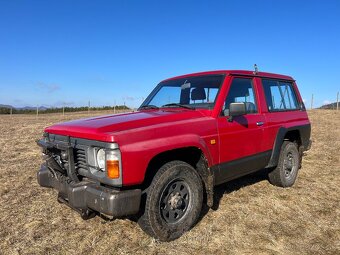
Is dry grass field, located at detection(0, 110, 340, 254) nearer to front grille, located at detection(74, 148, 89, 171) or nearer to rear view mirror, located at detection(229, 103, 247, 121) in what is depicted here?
front grille, located at detection(74, 148, 89, 171)

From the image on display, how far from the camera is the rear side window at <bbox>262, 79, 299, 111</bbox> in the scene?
18.6 feet

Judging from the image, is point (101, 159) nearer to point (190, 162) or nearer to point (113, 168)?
point (113, 168)

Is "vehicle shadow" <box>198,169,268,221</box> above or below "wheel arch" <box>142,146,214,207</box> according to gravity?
below

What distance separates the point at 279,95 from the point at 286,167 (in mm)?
1321

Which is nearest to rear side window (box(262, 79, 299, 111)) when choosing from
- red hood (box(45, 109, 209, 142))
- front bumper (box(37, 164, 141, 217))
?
red hood (box(45, 109, 209, 142))

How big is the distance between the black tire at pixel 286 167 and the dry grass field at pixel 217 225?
0.47 feet

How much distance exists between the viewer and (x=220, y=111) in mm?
4559

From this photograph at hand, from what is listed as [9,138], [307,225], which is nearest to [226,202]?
[307,225]

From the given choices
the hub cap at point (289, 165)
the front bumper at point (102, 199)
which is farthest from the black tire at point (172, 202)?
the hub cap at point (289, 165)

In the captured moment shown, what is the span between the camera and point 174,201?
3984 mm

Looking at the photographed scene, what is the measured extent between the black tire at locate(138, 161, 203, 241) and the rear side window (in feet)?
7.39

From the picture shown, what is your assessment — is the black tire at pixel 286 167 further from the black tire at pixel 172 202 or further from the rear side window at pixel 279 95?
the black tire at pixel 172 202

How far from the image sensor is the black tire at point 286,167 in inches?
235

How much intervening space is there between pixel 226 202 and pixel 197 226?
104 centimetres
